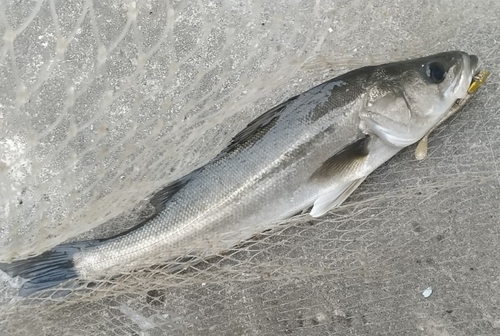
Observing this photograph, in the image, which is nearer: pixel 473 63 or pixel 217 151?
pixel 473 63

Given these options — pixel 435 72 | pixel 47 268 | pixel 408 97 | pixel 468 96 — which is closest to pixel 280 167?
pixel 408 97

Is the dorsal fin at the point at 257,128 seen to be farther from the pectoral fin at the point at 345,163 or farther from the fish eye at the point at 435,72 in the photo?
the fish eye at the point at 435,72

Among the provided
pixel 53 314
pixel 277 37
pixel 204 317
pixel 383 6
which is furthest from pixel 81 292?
pixel 383 6

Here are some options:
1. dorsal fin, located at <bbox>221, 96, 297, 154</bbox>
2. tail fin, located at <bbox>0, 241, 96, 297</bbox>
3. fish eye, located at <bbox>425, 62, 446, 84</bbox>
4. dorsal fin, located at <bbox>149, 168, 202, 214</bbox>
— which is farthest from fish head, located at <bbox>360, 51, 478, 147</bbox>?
tail fin, located at <bbox>0, 241, 96, 297</bbox>

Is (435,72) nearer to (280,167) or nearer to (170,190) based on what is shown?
(280,167)

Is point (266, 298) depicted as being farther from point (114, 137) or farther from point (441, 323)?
point (114, 137)

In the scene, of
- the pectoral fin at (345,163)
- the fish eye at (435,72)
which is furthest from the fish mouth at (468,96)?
the pectoral fin at (345,163)

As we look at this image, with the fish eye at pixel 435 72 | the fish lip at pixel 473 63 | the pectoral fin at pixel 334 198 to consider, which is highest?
the fish eye at pixel 435 72
